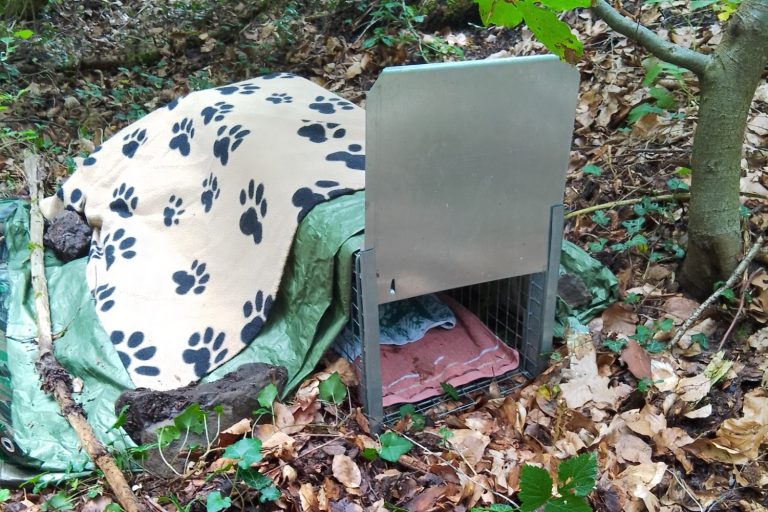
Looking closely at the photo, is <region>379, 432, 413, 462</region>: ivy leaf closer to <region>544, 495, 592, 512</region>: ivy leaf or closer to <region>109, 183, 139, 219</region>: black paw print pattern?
<region>544, 495, 592, 512</region>: ivy leaf

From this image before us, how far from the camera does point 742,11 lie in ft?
6.93

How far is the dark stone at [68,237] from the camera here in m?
3.08

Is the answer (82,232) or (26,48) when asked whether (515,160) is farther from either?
(26,48)

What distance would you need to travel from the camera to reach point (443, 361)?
7.71ft

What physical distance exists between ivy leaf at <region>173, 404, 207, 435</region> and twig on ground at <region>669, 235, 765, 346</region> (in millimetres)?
1531

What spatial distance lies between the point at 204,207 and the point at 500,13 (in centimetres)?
189

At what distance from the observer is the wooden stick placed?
1.88 metres

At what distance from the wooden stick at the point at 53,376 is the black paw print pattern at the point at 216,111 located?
37.4 inches

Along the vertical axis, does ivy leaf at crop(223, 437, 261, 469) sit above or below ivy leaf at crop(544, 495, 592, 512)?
below

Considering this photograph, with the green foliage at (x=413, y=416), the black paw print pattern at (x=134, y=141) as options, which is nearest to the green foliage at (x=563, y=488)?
the green foliage at (x=413, y=416)

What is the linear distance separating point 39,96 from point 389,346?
362 cm

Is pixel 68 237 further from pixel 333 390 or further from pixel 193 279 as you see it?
pixel 333 390

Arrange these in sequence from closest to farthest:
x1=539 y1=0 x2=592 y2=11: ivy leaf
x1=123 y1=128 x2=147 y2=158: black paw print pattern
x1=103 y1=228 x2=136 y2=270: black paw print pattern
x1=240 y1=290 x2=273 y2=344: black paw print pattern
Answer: x1=539 y1=0 x2=592 y2=11: ivy leaf
x1=240 y1=290 x2=273 y2=344: black paw print pattern
x1=103 y1=228 x2=136 y2=270: black paw print pattern
x1=123 y1=128 x2=147 y2=158: black paw print pattern

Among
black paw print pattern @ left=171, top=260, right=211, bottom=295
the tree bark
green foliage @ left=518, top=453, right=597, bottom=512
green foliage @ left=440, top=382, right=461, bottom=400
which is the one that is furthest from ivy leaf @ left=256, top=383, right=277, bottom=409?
the tree bark
